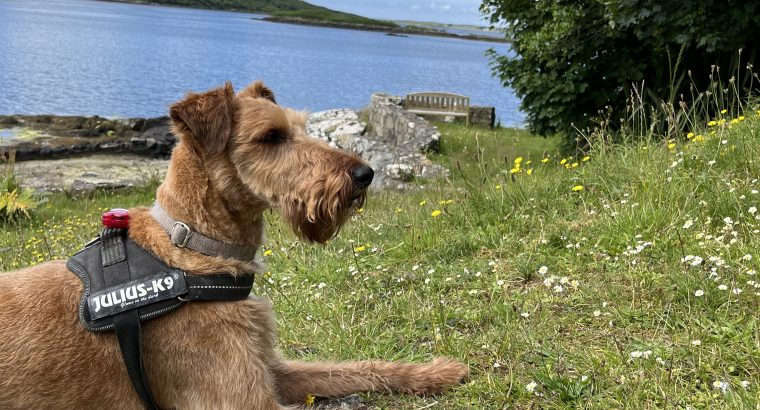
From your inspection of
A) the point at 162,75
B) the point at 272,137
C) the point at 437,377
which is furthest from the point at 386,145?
the point at 162,75

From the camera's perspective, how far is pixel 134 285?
2.80 metres

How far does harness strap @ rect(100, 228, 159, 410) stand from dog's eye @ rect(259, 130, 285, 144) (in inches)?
35.6

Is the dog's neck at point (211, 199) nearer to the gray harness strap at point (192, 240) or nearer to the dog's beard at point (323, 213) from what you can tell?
the gray harness strap at point (192, 240)

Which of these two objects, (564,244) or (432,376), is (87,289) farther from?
(564,244)

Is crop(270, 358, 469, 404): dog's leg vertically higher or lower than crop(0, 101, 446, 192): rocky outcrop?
higher

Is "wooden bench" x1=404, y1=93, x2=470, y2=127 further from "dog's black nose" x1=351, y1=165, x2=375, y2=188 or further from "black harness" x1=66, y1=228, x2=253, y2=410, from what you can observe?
"black harness" x1=66, y1=228, x2=253, y2=410

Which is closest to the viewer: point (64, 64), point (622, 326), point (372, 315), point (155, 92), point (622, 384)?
point (622, 384)

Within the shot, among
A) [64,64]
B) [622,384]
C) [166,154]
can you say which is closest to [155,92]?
[64,64]

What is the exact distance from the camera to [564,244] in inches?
189

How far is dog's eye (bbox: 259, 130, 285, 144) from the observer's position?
3473 mm

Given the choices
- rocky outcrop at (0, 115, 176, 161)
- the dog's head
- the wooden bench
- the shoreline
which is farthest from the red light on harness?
the shoreline

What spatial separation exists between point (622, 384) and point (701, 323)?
0.68 meters

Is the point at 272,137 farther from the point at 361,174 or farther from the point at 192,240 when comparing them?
the point at 192,240

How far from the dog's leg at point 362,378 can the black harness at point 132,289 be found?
0.74 meters
